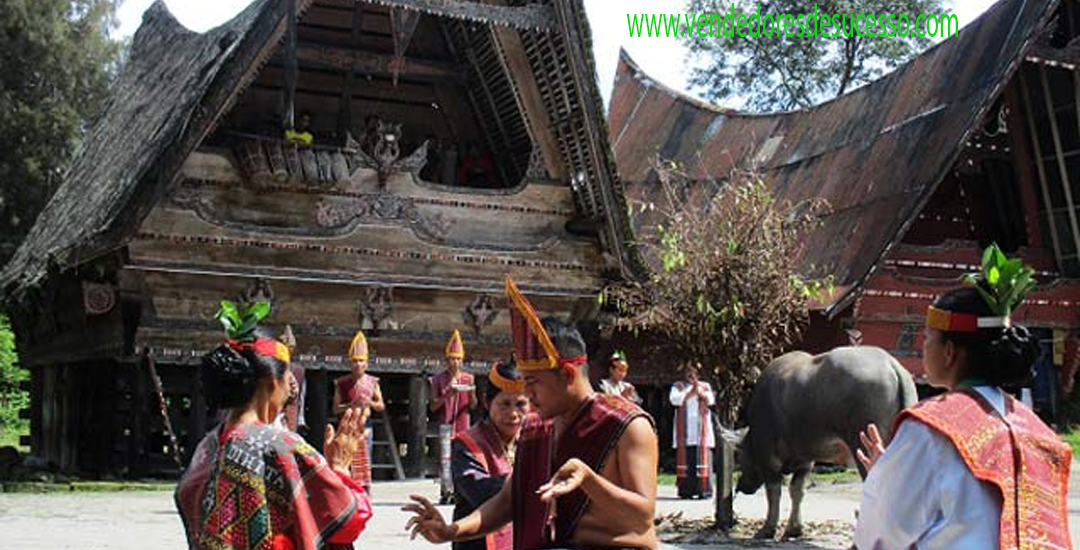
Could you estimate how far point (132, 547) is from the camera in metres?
10.1

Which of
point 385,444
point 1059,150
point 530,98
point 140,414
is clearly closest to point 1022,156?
point 1059,150

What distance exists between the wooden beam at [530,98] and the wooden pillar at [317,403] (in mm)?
4181

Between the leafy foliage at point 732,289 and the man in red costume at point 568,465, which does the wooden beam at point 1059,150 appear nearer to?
the leafy foliage at point 732,289

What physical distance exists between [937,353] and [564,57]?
1397 cm

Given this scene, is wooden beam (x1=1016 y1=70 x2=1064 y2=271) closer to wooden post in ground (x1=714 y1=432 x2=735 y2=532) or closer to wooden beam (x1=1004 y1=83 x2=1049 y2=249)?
wooden beam (x1=1004 y1=83 x2=1049 y2=249)

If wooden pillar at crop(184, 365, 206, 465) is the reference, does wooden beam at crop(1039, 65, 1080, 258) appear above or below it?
above

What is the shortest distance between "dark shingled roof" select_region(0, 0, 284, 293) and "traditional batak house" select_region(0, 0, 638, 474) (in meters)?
0.05

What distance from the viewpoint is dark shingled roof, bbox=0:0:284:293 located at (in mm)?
15625

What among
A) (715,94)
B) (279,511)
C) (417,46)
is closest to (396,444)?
(417,46)

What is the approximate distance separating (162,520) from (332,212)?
5819 mm

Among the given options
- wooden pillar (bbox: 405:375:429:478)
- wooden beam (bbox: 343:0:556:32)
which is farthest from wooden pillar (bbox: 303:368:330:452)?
wooden beam (bbox: 343:0:556:32)

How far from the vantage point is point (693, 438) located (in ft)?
53.2

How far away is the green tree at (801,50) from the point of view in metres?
38.2

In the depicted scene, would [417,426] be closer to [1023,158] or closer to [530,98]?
[530,98]
